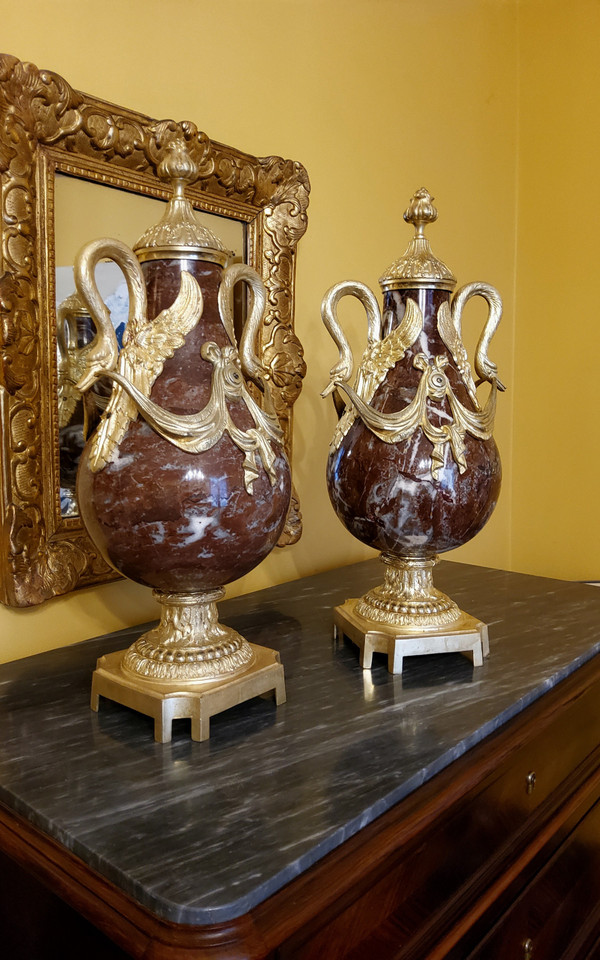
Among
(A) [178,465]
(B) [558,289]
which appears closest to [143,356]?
(A) [178,465]

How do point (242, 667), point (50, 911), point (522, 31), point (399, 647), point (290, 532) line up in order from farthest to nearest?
point (522, 31), point (290, 532), point (399, 647), point (242, 667), point (50, 911)

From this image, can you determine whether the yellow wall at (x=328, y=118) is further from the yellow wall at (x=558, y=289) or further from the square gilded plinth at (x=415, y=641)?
the square gilded plinth at (x=415, y=641)

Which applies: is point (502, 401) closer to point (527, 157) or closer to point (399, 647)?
point (527, 157)

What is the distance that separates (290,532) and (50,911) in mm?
720

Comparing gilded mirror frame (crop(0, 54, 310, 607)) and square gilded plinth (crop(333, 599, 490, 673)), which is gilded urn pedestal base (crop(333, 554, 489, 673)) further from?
gilded mirror frame (crop(0, 54, 310, 607))

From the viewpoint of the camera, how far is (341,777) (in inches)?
24.6

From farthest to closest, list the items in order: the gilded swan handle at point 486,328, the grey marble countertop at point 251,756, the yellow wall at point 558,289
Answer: the yellow wall at point 558,289, the gilded swan handle at point 486,328, the grey marble countertop at point 251,756

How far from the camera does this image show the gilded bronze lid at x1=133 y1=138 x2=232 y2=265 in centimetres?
71

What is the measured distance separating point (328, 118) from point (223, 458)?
0.89 m

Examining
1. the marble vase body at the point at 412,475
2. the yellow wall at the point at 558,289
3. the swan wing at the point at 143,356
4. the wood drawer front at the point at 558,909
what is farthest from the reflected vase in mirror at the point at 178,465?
the yellow wall at the point at 558,289

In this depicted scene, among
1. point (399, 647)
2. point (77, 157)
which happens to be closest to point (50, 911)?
point (399, 647)

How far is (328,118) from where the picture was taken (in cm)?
130

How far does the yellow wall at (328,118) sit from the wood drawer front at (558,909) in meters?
0.61

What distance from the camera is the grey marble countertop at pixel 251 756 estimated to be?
0.51 meters
